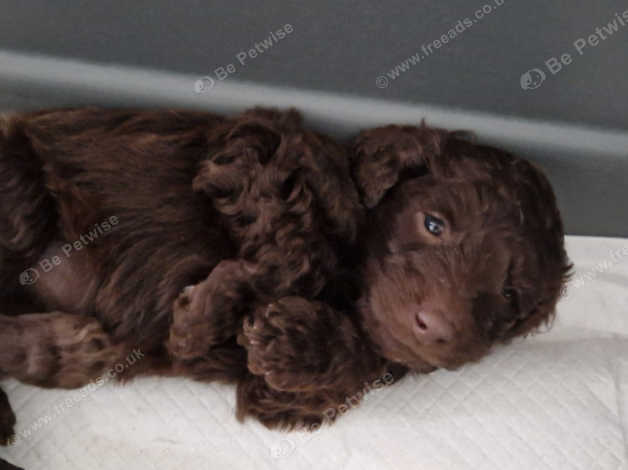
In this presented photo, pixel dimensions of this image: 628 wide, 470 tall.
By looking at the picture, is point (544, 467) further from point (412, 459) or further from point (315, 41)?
point (315, 41)

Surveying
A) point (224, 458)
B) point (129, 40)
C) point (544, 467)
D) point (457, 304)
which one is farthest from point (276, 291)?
point (544, 467)

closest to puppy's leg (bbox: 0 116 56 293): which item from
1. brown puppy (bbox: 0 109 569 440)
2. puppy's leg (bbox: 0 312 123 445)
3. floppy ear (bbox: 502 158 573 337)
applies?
brown puppy (bbox: 0 109 569 440)

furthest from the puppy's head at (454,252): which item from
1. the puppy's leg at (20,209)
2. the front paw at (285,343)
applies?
the puppy's leg at (20,209)

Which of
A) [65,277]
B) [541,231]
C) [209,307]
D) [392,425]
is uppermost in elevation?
[65,277]

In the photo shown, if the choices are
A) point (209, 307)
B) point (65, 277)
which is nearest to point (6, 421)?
point (65, 277)

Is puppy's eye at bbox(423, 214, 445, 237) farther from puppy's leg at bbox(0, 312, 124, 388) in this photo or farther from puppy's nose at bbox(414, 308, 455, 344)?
puppy's leg at bbox(0, 312, 124, 388)

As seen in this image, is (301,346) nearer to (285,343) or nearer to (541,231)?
(285,343)

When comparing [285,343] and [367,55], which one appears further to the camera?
[367,55]

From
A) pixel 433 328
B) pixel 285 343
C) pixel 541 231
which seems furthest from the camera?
pixel 541 231
